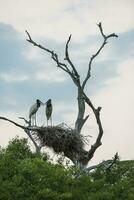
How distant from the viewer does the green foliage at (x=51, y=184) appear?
108ft

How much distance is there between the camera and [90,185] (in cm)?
3491

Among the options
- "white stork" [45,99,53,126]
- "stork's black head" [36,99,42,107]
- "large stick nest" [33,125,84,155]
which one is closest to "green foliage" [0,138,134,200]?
"large stick nest" [33,125,84,155]

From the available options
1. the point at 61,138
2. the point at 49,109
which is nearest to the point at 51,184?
the point at 61,138

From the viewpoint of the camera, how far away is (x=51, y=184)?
34250 millimetres

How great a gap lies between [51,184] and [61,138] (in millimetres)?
1745

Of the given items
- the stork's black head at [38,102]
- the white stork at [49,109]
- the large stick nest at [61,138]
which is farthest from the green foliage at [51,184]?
the stork's black head at [38,102]

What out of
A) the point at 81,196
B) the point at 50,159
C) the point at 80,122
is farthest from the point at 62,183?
the point at 50,159

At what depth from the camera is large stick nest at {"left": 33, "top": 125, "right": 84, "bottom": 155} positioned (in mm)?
33562

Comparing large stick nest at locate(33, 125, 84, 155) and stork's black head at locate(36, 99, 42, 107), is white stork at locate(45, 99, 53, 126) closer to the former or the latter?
stork's black head at locate(36, 99, 42, 107)

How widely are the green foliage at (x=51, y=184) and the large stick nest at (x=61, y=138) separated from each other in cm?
97

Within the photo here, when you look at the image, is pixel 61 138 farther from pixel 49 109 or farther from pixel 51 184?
pixel 49 109

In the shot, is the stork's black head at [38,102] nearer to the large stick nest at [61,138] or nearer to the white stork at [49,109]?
the white stork at [49,109]

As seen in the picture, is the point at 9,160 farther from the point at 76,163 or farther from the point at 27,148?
the point at 27,148

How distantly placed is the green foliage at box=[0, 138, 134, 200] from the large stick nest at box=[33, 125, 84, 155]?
975mm
